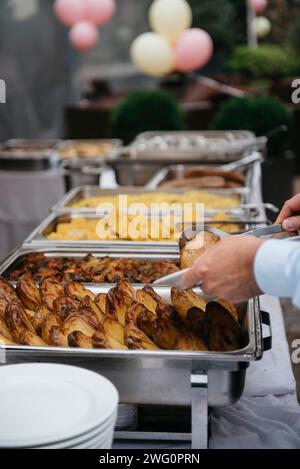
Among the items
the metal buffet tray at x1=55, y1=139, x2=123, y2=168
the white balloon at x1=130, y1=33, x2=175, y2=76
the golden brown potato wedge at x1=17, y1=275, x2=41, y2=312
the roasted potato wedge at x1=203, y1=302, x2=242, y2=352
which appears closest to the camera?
the roasted potato wedge at x1=203, y1=302, x2=242, y2=352

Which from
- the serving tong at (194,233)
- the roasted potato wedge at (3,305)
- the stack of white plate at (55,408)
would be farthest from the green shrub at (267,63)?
the stack of white plate at (55,408)

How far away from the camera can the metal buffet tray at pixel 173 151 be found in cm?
356

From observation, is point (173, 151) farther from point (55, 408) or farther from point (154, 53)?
point (55, 408)

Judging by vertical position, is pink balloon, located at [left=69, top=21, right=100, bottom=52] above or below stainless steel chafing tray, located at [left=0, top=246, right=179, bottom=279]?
above

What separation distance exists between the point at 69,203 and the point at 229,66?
956 cm

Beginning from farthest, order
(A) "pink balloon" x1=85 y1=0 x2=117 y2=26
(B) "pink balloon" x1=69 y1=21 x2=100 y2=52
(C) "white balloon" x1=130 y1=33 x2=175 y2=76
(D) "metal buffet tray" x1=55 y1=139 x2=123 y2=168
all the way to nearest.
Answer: (B) "pink balloon" x1=69 y1=21 x2=100 y2=52
(A) "pink balloon" x1=85 y1=0 x2=117 y2=26
(C) "white balloon" x1=130 y1=33 x2=175 y2=76
(D) "metal buffet tray" x1=55 y1=139 x2=123 y2=168

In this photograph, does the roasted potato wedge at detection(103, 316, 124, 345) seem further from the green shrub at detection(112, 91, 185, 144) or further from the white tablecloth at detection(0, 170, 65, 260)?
the green shrub at detection(112, 91, 185, 144)

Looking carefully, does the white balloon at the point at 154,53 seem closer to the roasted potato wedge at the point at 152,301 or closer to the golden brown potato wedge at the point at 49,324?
the roasted potato wedge at the point at 152,301

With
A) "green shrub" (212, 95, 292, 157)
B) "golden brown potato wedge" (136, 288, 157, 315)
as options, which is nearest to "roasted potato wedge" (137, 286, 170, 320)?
"golden brown potato wedge" (136, 288, 157, 315)

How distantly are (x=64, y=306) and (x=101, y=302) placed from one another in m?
0.12

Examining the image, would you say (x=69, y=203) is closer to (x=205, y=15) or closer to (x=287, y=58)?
(x=287, y=58)

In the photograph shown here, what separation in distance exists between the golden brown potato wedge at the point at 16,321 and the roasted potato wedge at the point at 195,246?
517 millimetres

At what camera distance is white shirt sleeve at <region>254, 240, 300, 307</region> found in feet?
3.25

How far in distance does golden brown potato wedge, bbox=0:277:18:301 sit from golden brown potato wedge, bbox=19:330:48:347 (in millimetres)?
168
